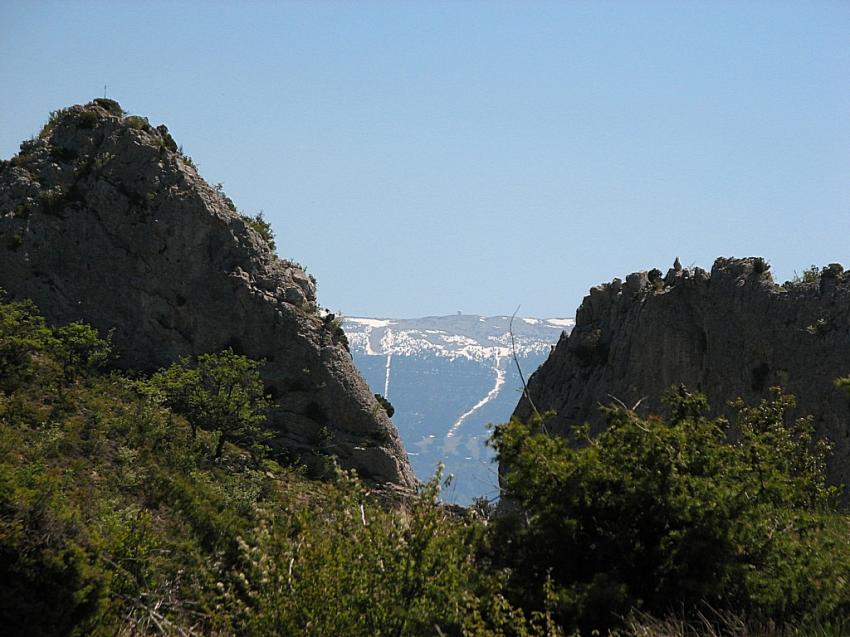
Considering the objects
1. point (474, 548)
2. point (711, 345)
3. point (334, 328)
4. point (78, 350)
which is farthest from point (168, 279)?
point (474, 548)

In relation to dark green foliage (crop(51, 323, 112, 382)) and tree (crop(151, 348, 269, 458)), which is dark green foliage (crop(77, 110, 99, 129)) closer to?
dark green foliage (crop(51, 323, 112, 382))

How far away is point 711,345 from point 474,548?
80.8 ft

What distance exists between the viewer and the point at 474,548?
60.5ft

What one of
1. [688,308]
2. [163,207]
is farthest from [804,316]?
[163,207]

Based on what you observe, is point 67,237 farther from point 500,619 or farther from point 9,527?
point 500,619

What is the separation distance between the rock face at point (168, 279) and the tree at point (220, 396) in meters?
3.38

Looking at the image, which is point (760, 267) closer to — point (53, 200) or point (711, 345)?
point (711, 345)

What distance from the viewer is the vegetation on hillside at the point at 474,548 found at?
1385cm

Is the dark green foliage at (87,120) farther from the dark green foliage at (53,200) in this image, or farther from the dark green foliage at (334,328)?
the dark green foliage at (334,328)

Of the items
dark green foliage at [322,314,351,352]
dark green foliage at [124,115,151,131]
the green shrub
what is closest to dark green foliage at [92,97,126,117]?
dark green foliage at [124,115,151,131]

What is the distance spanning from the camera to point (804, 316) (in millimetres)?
35250

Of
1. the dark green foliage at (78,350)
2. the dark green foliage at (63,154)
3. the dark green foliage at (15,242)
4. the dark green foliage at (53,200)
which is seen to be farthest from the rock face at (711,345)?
the dark green foliage at (63,154)

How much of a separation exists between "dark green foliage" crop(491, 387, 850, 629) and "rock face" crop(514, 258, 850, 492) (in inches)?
551

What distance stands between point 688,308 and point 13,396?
29.3 meters
